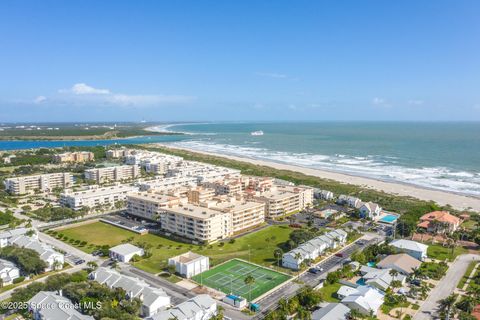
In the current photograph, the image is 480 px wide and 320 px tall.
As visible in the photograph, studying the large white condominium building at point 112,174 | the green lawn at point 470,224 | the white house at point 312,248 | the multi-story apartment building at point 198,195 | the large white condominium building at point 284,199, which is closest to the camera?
the white house at point 312,248

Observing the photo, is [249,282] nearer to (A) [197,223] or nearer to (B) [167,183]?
(A) [197,223]

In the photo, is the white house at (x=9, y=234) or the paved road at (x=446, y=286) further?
the white house at (x=9, y=234)

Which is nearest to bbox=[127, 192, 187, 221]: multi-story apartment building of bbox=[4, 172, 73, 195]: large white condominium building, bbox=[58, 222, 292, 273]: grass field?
bbox=[58, 222, 292, 273]: grass field

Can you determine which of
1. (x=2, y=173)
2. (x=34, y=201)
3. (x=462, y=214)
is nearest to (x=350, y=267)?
(x=462, y=214)

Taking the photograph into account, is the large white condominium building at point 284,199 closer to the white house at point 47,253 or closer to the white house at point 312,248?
the white house at point 312,248

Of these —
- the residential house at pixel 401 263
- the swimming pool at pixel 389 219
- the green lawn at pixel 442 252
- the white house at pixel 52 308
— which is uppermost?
the white house at pixel 52 308

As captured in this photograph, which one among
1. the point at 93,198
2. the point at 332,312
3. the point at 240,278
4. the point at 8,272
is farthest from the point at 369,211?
the point at 8,272

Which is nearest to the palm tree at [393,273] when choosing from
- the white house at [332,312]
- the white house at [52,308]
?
the white house at [332,312]
